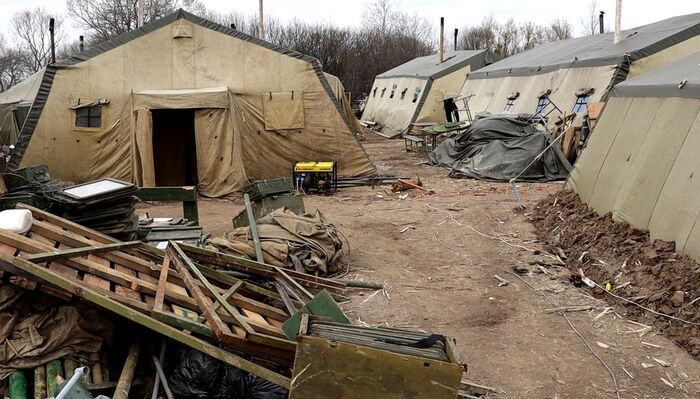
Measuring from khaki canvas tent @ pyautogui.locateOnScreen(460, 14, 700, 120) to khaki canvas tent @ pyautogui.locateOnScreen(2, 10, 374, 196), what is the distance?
6.14m

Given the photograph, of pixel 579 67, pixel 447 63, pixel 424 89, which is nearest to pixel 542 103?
pixel 579 67

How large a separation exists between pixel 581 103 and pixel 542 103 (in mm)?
1978

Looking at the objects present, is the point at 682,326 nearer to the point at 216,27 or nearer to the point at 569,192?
→ the point at 569,192

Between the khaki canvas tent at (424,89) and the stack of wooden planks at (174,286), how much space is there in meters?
19.4

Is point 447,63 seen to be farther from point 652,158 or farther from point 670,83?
point 652,158

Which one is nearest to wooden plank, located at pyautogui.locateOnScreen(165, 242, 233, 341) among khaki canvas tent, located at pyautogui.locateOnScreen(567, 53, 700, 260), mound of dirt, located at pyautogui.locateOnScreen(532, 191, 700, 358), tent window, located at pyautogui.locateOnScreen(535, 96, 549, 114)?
mound of dirt, located at pyautogui.locateOnScreen(532, 191, 700, 358)

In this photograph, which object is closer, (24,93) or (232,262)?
(232,262)

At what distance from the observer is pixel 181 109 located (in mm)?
12867

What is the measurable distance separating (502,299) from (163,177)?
9.50 metres

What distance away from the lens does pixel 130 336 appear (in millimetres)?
5023

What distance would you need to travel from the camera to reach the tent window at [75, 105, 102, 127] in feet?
42.7

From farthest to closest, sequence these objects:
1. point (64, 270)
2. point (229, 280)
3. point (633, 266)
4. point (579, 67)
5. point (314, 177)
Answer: point (579, 67) → point (314, 177) → point (633, 266) → point (229, 280) → point (64, 270)

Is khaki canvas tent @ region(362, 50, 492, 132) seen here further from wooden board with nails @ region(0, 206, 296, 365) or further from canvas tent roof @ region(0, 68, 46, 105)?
wooden board with nails @ region(0, 206, 296, 365)

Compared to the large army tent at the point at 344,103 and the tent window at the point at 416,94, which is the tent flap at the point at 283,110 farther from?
the tent window at the point at 416,94
